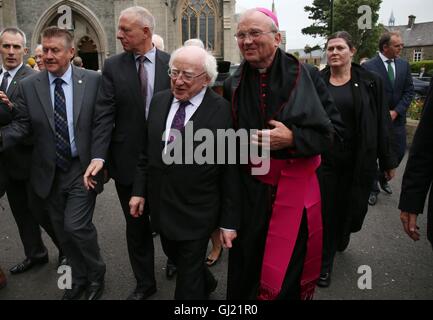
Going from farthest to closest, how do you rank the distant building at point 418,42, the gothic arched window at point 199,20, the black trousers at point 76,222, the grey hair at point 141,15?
the distant building at point 418,42 → the gothic arched window at point 199,20 → the black trousers at point 76,222 → the grey hair at point 141,15

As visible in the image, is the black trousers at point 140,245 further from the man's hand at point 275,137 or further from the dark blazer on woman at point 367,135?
the dark blazer on woman at point 367,135

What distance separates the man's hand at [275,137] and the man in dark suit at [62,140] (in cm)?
175

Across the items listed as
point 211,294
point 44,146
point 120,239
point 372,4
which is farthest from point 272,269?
point 372,4

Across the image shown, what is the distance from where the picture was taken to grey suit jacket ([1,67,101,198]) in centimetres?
321

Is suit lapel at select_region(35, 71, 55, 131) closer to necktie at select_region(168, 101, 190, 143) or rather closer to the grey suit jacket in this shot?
the grey suit jacket

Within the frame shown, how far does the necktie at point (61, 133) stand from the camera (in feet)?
10.6

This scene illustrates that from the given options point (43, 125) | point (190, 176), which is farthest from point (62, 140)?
point (190, 176)

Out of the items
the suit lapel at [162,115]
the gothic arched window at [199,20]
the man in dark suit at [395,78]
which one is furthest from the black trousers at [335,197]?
the gothic arched window at [199,20]

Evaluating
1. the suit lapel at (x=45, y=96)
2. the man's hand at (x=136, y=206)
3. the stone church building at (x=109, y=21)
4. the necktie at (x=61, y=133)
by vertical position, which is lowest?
the man's hand at (x=136, y=206)

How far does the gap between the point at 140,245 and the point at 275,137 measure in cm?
177

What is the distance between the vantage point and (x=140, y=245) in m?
3.31

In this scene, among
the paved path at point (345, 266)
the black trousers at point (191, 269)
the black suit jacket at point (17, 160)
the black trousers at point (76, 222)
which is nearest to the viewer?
the black trousers at point (191, 269)

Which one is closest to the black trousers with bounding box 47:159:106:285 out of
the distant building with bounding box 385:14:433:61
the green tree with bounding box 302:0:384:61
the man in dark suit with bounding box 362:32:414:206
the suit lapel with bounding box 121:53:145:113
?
the suit lapel with bounding box 121:53:145:113
